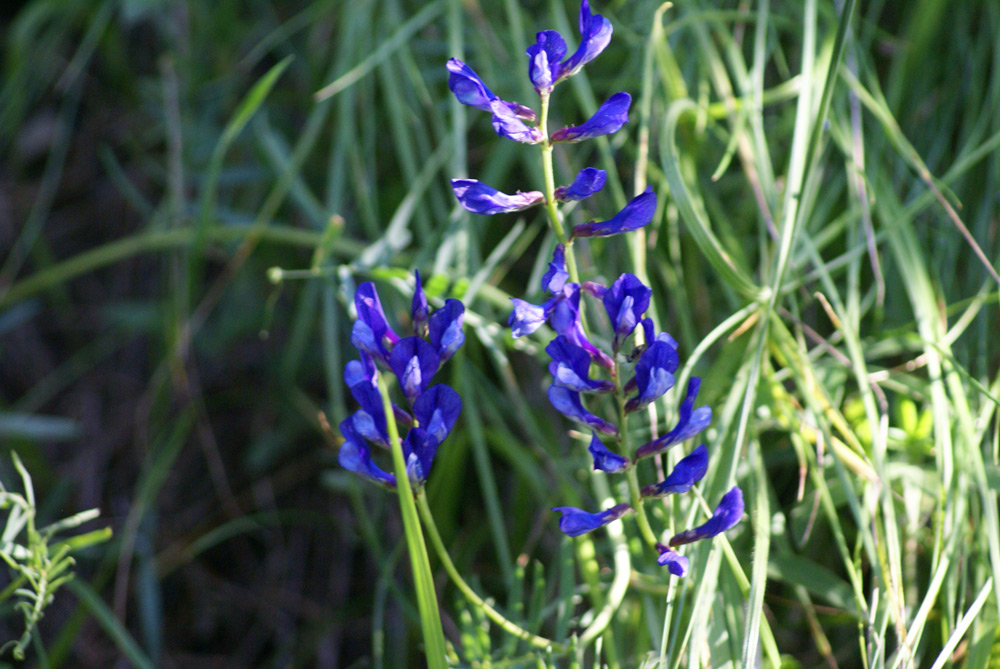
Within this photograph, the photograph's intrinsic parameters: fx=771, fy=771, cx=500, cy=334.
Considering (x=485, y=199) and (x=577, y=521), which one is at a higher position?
(x=485, y=199)

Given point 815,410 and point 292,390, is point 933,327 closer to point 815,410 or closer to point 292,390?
point 815,410

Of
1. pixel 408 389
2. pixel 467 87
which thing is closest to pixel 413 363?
pixel 408 389

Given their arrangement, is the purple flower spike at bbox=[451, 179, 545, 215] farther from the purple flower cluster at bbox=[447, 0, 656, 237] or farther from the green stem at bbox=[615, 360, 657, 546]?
the green stem at bbox=[615, 360, 657, 546]

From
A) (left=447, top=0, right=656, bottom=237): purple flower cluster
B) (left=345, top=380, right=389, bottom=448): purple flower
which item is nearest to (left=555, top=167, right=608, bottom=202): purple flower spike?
(left=447, top=0, right=656, bottom=237): purple flower cluster

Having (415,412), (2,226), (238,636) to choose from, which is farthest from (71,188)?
(415,412)

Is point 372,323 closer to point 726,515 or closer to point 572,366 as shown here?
point 572,366
